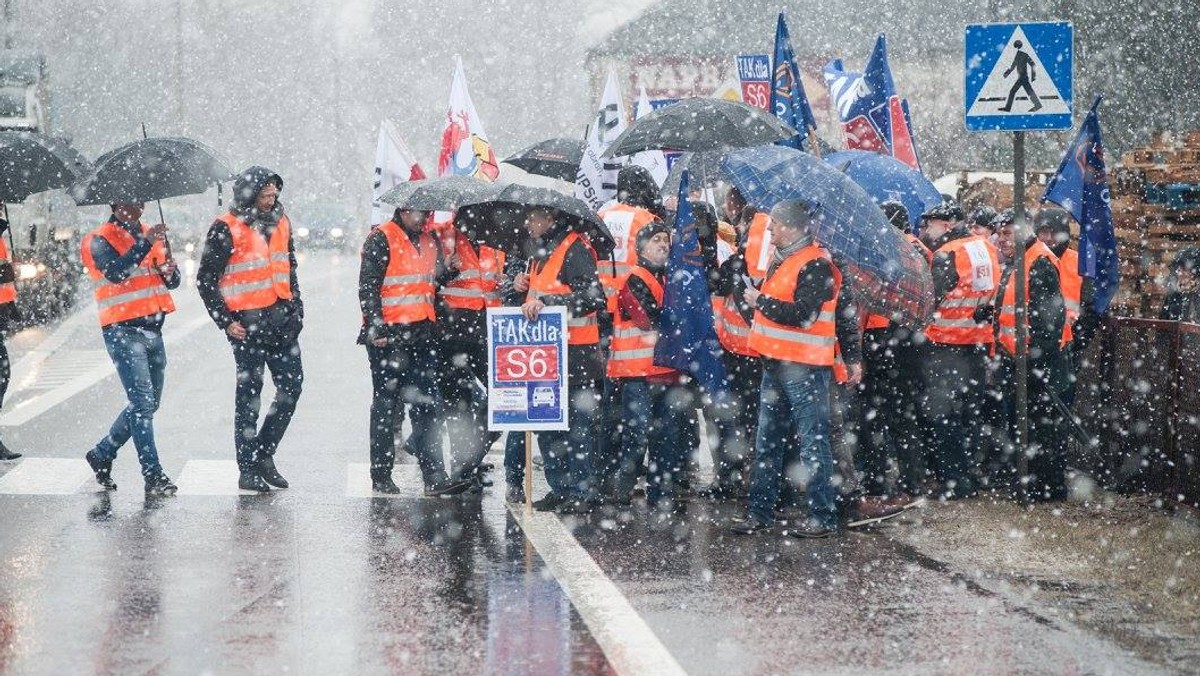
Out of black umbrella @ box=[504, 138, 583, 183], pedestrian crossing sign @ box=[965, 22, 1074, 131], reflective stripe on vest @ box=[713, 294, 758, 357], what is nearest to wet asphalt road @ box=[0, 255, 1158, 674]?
reflective stripe on vest @ box=[713, 294, 758, 357]

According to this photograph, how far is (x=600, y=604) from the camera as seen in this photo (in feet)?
24.7

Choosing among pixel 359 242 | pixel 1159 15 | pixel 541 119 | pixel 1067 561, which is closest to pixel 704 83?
pixel 359 242

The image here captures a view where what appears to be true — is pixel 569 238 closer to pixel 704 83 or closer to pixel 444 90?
pixel 704 83

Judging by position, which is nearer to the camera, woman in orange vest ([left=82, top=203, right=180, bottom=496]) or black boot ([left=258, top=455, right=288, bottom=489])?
woman in orange vest ([left=82, top=203, right=180, bottom=496])

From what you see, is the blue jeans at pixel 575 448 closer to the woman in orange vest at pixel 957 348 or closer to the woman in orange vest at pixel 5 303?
the woman in orange vest at pixel 957 348

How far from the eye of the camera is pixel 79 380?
Answer: 16.7 meters

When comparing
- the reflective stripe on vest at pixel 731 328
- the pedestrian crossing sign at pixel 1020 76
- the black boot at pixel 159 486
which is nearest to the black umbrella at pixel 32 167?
the black boot at pixel 159 486

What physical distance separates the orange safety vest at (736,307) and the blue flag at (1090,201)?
83.9 inches

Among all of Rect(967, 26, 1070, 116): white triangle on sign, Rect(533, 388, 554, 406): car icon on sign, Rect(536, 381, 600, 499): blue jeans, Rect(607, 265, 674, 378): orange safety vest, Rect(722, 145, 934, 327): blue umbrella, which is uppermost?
Rect(967, 26, 1070, 116): white triangle on sign

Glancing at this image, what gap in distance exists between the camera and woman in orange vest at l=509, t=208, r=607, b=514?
9766mm

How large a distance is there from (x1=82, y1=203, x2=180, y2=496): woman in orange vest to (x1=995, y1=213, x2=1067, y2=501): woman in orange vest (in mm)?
5300

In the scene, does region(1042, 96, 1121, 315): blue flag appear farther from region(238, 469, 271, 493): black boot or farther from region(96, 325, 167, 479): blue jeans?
region(96, 325, 167, 479): blue jeans

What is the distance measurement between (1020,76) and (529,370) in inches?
135

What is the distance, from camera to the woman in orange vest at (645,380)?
9898 millimetres
